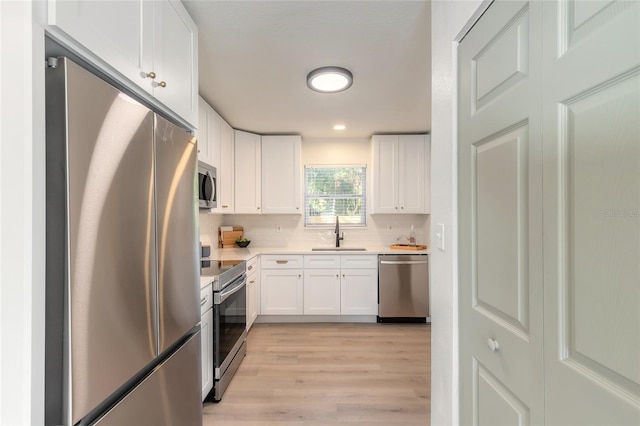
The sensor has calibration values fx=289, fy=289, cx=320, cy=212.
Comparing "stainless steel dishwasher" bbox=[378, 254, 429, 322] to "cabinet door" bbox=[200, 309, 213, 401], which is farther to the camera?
"stainless steel dishwasher" bbox=[378, 254, 429, 322]

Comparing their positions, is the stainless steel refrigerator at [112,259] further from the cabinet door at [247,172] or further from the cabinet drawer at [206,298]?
the cabinet door at [247,172]

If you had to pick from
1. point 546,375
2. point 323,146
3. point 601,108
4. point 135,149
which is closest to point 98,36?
point 135,149

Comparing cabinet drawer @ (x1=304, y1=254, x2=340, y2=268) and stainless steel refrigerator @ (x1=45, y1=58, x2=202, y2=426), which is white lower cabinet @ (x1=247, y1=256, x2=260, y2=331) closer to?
cabinet drawer @ (x1=304, y1=254, x2=340, y2=268)

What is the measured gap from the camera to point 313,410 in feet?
6.46

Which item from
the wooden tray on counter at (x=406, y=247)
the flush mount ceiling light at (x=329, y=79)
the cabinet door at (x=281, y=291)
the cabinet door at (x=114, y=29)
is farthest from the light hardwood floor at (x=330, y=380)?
the flush mount ceiling light at (x=329, y=79)

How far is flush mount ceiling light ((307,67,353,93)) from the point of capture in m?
2.12

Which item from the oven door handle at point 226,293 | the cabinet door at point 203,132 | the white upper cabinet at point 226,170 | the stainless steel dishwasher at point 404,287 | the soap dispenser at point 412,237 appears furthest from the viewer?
Result: the soap dispenser at point 412,237

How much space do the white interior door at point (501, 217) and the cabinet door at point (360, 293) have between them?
2.51m

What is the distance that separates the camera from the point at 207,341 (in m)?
1.98

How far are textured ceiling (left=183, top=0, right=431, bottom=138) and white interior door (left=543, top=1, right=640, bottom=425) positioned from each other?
113cm

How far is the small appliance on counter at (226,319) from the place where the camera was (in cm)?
206

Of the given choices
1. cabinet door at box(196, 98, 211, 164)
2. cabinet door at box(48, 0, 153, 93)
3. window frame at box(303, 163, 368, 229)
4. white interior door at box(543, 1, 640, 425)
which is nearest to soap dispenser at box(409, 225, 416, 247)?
window frame at box(303, 163, 368, 229)

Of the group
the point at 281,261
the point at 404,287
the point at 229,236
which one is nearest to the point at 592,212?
the point at 404,287

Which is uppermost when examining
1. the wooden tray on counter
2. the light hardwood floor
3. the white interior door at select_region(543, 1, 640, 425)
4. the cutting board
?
the white interior door at select_region(543, 1, 640, 425)
